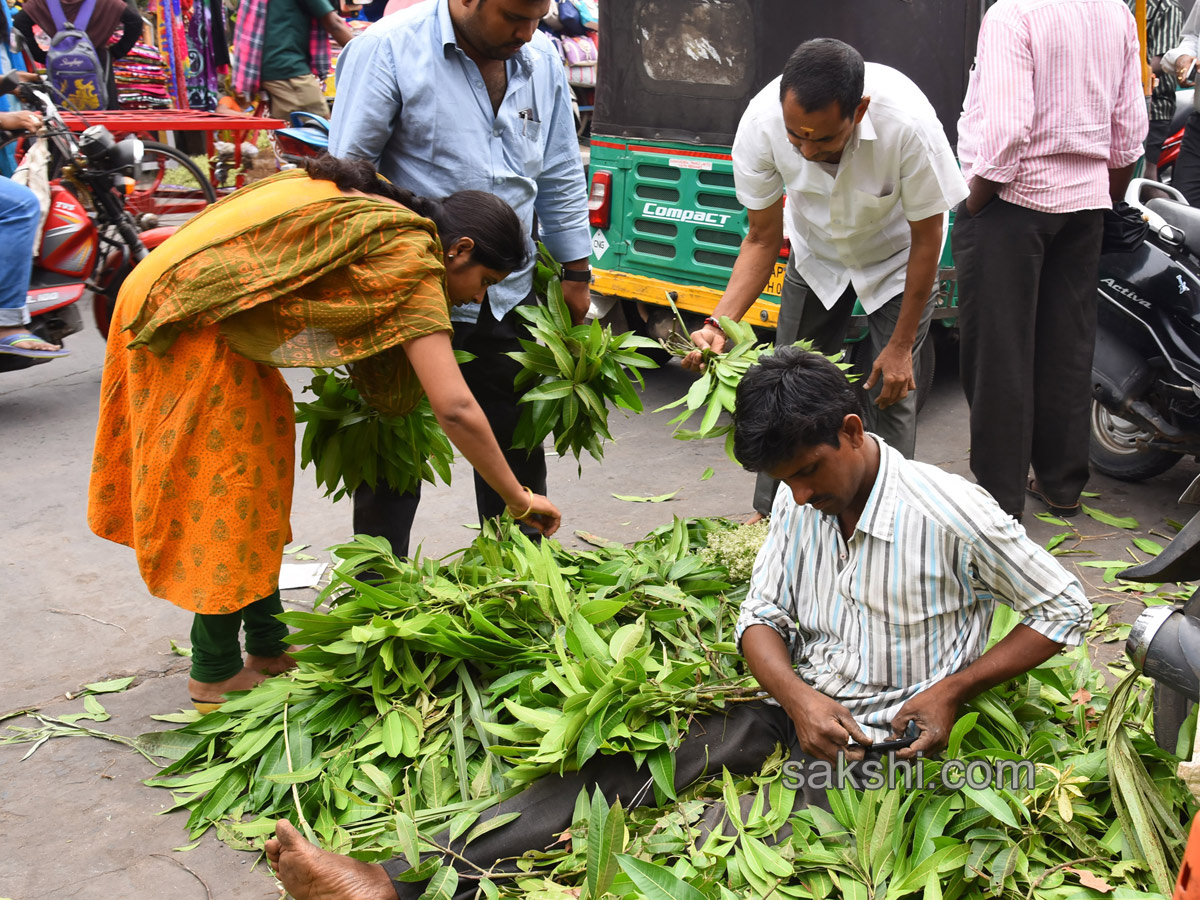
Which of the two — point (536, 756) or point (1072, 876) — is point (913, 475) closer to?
point (1072, 876)

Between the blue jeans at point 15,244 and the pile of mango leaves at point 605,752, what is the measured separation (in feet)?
10.8

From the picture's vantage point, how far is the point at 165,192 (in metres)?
8.88

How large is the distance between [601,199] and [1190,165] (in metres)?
3.83

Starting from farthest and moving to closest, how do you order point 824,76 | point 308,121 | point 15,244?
point 308,121 < point 15,244 < point 824,76

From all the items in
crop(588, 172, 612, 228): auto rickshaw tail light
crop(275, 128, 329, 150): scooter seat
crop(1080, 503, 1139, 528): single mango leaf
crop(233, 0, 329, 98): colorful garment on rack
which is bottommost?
crop(1080, 503, 1139, 528): single mango leaf

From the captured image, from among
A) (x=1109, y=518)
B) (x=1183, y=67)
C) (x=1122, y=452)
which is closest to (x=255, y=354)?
(x=1109, y=518)

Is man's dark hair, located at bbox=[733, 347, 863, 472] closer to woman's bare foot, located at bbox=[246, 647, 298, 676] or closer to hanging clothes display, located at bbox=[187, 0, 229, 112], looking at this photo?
woman's bare foot, located at bbox=[246, 647, 298, 676]

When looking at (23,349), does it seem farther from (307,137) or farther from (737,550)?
(737,550)

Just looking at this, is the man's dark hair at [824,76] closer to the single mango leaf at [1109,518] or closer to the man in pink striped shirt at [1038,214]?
the man in pink striped shirt at [1038,214]

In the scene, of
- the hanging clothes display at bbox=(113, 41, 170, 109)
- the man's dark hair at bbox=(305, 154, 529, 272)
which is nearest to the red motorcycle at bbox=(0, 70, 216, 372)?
the hanging clothes display at bbox=(113, 41, 170, 109)

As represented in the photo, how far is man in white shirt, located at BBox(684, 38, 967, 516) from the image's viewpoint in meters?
3.23

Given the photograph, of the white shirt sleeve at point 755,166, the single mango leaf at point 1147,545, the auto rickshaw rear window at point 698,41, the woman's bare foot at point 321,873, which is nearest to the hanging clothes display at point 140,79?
the auto rickshaw rear window at point 698,41

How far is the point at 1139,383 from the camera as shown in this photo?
4.62 metres

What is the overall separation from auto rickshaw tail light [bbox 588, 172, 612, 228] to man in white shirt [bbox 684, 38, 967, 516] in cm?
234
